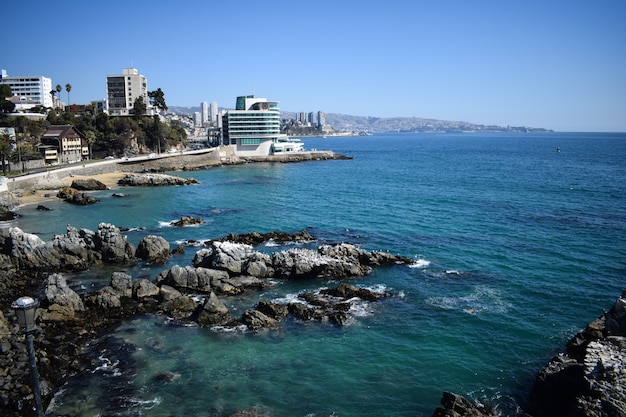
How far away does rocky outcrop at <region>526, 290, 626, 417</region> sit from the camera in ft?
51.8

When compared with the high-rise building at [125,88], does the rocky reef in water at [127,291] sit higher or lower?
lower

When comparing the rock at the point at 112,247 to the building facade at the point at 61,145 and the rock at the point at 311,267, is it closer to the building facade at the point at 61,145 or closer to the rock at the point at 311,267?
the rock at the point at 311,267

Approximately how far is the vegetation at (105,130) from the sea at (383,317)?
3907cm

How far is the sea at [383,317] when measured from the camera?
64.2ft

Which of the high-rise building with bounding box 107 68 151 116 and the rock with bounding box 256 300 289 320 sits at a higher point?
the high-rise building with bounding box 107 68 151 116

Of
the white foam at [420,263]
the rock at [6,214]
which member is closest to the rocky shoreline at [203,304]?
the white foam at [420,263]

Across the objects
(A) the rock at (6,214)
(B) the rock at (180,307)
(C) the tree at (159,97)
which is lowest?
(B) the rock at (180,307)

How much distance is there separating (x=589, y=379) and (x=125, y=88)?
537 feet

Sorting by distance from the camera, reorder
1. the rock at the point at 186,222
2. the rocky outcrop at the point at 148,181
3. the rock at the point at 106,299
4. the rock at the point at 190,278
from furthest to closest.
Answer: the rocky outcrop at the point at 148,181 < the rock at the point at 186,222 < the rock at the point at 190,278 < the rock at the point at 106,299

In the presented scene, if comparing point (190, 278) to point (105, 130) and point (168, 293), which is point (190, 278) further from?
point (105, 130)

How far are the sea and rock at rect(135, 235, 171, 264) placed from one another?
1.70m

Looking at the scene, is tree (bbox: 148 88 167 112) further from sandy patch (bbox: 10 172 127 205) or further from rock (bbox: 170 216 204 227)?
rock (bbox: 170 216 204 227)

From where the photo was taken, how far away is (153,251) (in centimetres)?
3741

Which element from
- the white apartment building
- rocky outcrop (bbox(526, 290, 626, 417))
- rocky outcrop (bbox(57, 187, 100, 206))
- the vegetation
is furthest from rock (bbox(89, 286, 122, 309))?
the white apartment building
